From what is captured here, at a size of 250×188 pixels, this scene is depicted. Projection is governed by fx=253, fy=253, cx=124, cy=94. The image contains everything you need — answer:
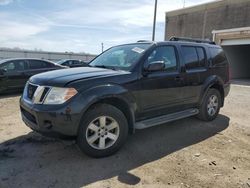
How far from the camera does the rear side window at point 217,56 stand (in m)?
6.18

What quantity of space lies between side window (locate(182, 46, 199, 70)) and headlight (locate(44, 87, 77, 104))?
273 centimetres

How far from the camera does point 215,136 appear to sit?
5.24m

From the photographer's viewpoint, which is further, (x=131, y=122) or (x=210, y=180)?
(x=131, y=122)

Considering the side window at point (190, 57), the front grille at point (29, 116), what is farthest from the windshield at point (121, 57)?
the front grille at point (29, 116)

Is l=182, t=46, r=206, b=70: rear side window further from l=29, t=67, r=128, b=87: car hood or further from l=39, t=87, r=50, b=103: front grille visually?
l=39, t=87, r=50, b=103: front grille

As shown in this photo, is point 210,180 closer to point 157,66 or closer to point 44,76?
point 157,66

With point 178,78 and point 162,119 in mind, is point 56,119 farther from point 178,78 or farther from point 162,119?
point 178,78

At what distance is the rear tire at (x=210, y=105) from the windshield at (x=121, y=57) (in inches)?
84.9

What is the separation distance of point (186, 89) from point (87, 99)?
96.8 inches

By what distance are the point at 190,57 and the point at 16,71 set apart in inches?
277

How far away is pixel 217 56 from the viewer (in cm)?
634

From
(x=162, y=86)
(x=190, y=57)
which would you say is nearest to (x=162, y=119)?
(x=162, y=86)

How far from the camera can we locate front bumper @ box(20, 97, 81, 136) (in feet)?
11.8

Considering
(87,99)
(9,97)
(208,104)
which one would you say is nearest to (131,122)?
(87,99)
